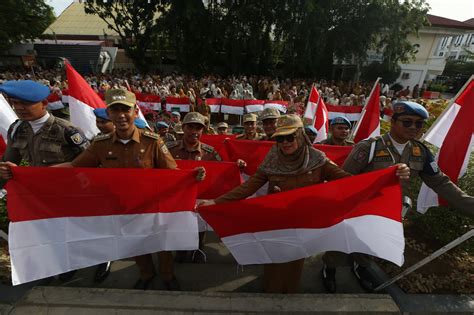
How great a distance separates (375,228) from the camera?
279 cm

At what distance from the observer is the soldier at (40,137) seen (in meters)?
2.97

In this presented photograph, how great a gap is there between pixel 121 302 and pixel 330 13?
26.3 m

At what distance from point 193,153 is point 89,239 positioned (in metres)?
1.61

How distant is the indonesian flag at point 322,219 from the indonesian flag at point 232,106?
9842 mm

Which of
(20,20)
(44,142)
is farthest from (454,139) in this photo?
(20,20)

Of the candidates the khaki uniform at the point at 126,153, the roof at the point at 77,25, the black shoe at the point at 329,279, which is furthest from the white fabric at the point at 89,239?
the roof at the point at 77,25

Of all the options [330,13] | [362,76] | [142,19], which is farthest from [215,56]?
[362,76]

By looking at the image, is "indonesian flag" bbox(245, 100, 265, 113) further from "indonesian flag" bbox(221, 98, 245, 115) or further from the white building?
the white building

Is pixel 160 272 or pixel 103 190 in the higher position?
pixel 103 190

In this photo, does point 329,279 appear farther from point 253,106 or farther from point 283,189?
point 253,106

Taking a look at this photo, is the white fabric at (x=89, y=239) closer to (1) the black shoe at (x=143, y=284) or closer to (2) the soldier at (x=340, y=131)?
(1) the black shoe at (x=143, y=284)

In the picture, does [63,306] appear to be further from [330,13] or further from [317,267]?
[330,13]

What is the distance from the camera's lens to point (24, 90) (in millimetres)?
2832

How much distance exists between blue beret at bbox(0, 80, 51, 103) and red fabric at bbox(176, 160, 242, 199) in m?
1.62
